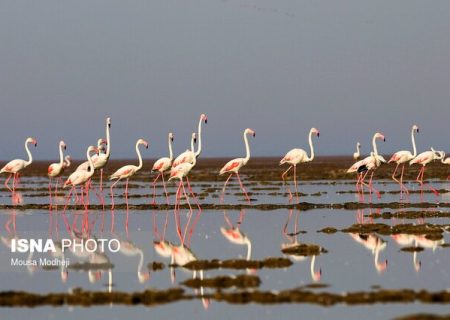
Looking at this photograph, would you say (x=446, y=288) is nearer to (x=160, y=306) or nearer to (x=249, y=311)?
(x=249, y=311)

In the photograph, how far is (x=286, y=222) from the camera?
26328mm

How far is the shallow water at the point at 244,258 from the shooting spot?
1327 centimetres

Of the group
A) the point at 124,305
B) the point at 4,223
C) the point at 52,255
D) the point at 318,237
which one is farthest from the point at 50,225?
the point at 124,305

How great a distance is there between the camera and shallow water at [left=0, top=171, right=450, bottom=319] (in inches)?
523

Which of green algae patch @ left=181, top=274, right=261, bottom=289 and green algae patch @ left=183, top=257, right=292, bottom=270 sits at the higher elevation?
green algae patch @ left=183, top=257, right=292, bottom=270

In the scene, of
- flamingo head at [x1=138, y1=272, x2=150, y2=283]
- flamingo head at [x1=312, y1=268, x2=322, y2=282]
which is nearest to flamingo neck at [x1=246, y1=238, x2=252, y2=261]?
flamingo head at [x1=312, y1=268, x2=322, y2=282]

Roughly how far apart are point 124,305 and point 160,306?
2.09 ft

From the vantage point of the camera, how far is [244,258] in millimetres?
18406

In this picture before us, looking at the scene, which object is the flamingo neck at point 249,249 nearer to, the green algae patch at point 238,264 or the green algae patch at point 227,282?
the green algae patch at point 238,264

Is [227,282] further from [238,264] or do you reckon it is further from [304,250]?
[304,250]

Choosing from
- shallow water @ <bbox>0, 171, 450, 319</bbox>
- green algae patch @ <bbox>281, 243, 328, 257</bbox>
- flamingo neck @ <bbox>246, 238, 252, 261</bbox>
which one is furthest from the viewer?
green algae patch @ <bbox>281, 243, 328, 257</bbox>

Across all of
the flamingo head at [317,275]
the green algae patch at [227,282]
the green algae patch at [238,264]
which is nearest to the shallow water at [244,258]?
the flamingo head at [317,275]

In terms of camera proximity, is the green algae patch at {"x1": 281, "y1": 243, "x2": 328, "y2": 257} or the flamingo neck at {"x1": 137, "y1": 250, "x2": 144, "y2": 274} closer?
the flamingo neck at {"x1": 137, "y1": 250, "x2": 144, "y2": 274}

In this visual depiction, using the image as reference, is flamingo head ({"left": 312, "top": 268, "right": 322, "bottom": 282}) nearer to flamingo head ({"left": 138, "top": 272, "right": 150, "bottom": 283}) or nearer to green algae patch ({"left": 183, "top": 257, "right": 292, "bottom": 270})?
green algae patch ({"left": 183, "top": 257, "right": 292, "bottom": 270})
